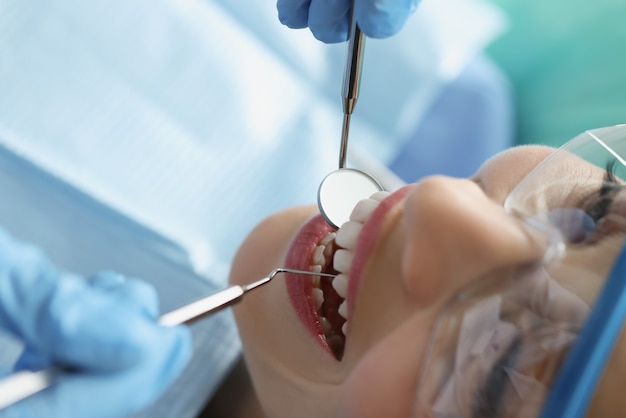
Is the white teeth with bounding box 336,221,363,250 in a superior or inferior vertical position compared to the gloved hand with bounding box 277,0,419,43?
inferior

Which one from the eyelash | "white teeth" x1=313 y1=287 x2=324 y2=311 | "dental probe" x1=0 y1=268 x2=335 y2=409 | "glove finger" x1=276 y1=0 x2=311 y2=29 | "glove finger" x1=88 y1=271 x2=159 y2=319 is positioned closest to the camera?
"dental probe" x1=0 y1=268 x2=335 y2=409

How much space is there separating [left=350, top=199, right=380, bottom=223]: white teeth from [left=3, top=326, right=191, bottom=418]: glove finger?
26 cm

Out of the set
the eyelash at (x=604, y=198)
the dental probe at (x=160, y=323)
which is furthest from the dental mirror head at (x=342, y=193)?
the eyelash at (x=604, y=198)

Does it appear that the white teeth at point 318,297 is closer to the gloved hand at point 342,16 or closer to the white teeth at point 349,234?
the white teeth at point 349,234

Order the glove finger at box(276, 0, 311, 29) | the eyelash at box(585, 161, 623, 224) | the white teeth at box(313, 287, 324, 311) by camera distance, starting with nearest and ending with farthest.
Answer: the eyelash at box(585, 161, 623, 224), the white teeth at box(313, 287, 324, 311), the glove finger at box(276, 0, 311, 29)

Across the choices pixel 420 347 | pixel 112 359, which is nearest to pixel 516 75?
pixel 420 347

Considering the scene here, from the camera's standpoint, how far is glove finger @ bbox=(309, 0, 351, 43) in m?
0.82

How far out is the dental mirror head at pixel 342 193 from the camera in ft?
2.44

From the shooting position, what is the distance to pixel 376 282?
1.99ft

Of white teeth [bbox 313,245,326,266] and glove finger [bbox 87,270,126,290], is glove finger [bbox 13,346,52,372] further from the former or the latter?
white teeth [bbox 313,245,326,266]

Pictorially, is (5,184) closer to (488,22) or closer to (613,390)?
(613,390)

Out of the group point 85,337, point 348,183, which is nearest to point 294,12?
point 348,183

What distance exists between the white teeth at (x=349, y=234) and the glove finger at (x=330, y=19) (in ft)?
1.04

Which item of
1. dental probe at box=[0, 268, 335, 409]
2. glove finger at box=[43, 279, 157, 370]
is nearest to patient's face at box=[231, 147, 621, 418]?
dental probe at box=[0, 268, 335, 409]
